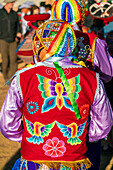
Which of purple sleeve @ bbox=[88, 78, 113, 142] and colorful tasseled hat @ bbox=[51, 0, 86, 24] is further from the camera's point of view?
colorful tasseled hat @ bbox=[51, 0, 86, 24]

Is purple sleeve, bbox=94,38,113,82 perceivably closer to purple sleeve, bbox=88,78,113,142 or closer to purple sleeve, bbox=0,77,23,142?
purple sleeve, bbox=88,78,113,142

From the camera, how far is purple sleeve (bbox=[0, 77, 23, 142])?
2207 mm

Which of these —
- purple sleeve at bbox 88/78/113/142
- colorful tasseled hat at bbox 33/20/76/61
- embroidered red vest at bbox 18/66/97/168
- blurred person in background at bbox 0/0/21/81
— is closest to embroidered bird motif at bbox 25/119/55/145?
embroidered red vest at bbox 18/66/97/168

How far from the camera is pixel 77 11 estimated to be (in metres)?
3.45

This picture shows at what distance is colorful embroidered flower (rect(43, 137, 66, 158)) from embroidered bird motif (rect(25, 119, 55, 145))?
0.18 ft

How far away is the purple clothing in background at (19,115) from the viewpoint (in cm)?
222

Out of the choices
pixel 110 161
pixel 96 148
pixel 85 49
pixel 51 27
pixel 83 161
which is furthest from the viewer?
pixel 110 161

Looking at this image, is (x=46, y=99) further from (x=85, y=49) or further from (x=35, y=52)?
(x=85, y=49)

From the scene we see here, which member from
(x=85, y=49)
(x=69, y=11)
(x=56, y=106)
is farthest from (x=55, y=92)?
(x=69, y=11)

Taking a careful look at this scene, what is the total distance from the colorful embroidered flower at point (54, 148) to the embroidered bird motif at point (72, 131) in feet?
0.21

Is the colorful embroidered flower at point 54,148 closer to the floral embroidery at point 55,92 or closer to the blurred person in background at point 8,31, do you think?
the floral embroidery at point 55,92

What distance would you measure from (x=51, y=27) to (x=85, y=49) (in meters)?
0.79

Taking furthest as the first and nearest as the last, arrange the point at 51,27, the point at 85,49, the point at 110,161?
the point at 110,161
the point at 85,49
the point at 51,27

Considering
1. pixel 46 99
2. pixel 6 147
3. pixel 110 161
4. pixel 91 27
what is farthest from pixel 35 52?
pixel 91 27
